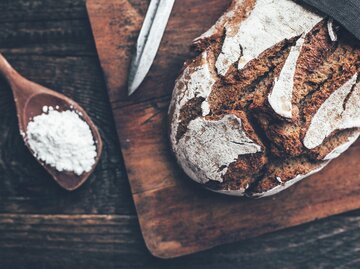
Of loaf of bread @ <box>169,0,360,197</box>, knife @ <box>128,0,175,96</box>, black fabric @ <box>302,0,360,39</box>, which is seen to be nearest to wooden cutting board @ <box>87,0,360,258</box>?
knife @ <box>128,0,175,96</box>

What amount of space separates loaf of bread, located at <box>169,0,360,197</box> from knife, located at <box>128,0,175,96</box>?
216 mm

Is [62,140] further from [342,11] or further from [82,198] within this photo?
[342,11]

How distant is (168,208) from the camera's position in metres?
1.49

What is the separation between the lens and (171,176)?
148 cm

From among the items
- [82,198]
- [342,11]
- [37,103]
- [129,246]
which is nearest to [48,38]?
[37,103]

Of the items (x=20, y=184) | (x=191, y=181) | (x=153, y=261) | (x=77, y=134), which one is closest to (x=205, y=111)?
(x=191, y=181)

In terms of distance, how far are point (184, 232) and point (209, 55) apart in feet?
1.93

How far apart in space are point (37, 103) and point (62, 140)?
163 millimetres

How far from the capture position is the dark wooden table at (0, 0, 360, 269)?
5.00 ft

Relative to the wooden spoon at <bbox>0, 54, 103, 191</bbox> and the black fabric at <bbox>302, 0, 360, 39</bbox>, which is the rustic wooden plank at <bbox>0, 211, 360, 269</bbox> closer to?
the wooden spoon at <bbox>0, 54, 103, 191</bbox>

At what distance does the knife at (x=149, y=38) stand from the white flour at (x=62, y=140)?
23 centimetres

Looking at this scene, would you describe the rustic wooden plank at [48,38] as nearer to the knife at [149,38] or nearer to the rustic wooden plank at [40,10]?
the rustic wooden plank at [40,10]

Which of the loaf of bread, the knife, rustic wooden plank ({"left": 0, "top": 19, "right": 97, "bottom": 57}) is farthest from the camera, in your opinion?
rustic wooden plank ({"left": 0, "top": 19, "right": 97, "bottom": 57})

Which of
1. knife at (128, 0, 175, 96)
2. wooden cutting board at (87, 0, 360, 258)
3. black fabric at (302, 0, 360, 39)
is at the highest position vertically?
black fabric at (302, 0, 360, 39)
